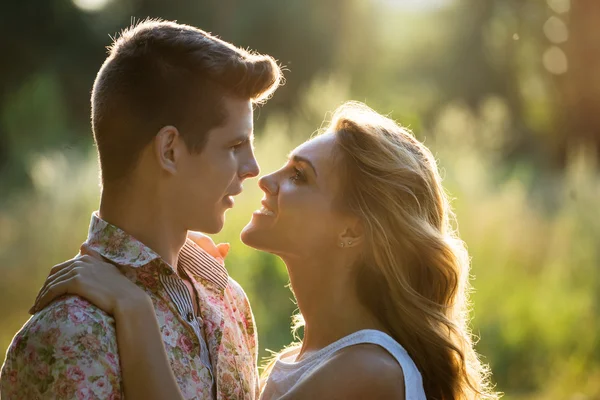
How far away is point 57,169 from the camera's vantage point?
6.09 m

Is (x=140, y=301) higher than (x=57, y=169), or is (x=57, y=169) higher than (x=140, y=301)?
(x=57, y=169)

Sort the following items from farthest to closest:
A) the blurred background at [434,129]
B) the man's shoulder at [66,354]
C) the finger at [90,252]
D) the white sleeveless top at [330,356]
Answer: the blurred background at [434,129] < the white sleeveless top at [330,356] < the finger at [90,252] < the man's shoulder at [66,354]

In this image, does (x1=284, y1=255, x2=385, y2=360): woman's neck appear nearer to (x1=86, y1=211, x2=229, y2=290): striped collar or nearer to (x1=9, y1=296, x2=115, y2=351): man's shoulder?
(x1=86, y1=211, x2=229, y2=290): striped collar

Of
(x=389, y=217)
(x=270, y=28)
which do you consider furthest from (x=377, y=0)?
(x=389, y=217)

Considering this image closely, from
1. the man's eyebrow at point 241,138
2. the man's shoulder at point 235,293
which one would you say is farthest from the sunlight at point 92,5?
the man's eyebrow at point 241,138

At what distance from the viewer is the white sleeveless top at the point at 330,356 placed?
232 cm

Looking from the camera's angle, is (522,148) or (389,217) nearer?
(389,217)

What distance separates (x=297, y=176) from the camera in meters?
2.55

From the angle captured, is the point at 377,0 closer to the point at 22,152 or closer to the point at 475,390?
the point at 22,152

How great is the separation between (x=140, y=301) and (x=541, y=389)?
13.5 ft

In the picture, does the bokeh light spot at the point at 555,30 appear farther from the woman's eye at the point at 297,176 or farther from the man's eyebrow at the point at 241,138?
the man's eyebrow at the point at 241,138

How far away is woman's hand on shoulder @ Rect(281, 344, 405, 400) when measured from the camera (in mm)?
2254

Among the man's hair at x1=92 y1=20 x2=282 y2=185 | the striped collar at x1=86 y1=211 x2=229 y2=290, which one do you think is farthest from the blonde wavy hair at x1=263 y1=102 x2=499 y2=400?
the striped collar at x1=86 y1=211 x2=229 y2=290

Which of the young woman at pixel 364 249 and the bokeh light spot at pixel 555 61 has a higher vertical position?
the bokeh light spot at pixel 555 61
